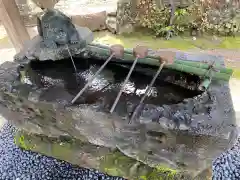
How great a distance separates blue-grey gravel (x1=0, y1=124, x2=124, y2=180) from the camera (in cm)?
306

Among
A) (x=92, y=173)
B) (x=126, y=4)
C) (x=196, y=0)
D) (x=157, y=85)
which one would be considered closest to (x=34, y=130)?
(x=92, y=173)

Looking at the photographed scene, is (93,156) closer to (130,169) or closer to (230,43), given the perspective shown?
(130,169)

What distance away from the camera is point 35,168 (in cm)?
318

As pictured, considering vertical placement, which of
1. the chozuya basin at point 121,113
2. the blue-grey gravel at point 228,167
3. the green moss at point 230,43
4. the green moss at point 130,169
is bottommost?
the green moss at point 230,43

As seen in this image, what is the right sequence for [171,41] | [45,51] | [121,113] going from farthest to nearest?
[171,41] < [45,51] < [121,113]

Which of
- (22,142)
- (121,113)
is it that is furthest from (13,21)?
(121,113)

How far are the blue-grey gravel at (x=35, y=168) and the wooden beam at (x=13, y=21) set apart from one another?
1.77m

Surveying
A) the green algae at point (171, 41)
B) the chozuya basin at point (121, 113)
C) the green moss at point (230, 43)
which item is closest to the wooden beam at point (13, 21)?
the chozuya basin at point (121, 113)

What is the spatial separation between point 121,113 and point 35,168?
5.24 ft

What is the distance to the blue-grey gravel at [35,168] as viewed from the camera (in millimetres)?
Answer: 3064

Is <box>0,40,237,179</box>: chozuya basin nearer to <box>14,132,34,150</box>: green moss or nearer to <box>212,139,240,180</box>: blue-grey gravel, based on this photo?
<box>14,132,34,150</box>: green moss

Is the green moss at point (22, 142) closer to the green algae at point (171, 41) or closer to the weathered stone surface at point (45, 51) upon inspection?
the weathered stone surface at point (45, 51)

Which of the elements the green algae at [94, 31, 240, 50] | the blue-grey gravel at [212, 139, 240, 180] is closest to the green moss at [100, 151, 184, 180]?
the blue-grey gravel at [212, 139, 240, 180]

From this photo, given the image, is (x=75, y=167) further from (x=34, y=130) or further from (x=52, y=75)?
(x=52, y=75)
